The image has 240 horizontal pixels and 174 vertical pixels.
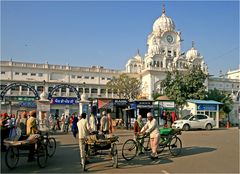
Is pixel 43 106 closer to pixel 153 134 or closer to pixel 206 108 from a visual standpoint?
pixel 153 134

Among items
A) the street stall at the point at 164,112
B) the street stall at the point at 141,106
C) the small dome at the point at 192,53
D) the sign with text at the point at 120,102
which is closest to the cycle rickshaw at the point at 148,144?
the street stall at the point at 141,106

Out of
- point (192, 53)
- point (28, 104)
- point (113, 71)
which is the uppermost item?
point (192, 53)

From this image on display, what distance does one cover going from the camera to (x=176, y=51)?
80.4m

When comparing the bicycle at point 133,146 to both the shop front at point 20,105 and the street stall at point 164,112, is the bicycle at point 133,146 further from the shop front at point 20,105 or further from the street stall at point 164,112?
the shop front at point 20,105

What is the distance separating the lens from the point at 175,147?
36.7 feet

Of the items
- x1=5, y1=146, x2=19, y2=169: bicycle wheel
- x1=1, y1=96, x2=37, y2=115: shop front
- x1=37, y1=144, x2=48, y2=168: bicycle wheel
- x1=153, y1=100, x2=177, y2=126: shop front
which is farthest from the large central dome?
x1=5, y1=146, x2=19, y2=169: bicycle wheel

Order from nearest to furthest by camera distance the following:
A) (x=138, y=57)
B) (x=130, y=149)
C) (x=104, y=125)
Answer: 1. (x=130, y=149)
2. (x=104, y=125)
3. (x=138, y=57)

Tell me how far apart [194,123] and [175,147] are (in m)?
15.2

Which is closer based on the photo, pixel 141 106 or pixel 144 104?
pixel 141 106

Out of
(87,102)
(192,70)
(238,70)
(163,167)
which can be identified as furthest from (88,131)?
(238,70)

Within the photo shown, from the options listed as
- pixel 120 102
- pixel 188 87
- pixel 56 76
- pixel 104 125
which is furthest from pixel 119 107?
pixel 56 76

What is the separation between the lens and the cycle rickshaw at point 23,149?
8422 millimetres

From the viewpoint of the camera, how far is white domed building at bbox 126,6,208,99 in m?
67.9

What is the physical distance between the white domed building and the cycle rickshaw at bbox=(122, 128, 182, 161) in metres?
55.5
